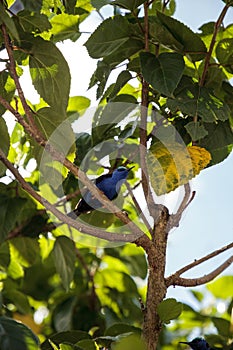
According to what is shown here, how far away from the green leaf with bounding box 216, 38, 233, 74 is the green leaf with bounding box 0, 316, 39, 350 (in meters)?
0.60

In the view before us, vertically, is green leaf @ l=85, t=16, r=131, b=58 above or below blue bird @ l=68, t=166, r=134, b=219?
above

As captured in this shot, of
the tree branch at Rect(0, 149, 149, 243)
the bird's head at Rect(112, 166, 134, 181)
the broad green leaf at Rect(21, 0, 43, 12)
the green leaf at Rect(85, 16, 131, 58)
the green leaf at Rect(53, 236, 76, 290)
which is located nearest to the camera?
the tree branch at Rect(0, 149, 149, 243)

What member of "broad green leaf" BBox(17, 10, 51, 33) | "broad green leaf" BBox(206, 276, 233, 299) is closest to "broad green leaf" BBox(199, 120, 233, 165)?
"broad green leaf" BBox(17, 10, 51, 33)

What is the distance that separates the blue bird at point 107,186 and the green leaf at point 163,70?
8.9 inches

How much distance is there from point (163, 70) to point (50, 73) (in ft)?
0.56

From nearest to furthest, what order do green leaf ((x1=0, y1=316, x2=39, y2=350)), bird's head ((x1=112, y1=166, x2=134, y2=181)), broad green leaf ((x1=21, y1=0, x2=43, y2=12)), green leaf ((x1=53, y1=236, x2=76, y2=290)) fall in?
green leaf ((x1=0, y1=316, x2=39, y2=350)) → broad green leaf ((x1=21, y1=0, x2=43, y2=12)) → bird's head ((x1=112, y1=166, x2=134, y2=181)) → green leaf ((x1=53, y1=236, x2=76, y2=290))

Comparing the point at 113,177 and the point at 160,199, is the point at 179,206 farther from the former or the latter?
the point at 113,177

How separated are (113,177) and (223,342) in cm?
40

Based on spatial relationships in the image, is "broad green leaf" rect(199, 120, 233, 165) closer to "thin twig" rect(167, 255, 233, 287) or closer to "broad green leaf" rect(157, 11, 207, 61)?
"broad green leaf" rect(157, 11, 207, 61)

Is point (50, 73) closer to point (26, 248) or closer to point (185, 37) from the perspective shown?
point (185, 37)

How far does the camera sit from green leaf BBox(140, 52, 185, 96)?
97cm

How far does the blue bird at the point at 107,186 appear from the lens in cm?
114

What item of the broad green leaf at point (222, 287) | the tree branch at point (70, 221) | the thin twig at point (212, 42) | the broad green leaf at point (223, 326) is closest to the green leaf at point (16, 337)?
the tree branch at point (70, 221)

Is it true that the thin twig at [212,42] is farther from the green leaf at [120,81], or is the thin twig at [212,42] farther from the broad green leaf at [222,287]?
the broad green leaf at [222,287]
